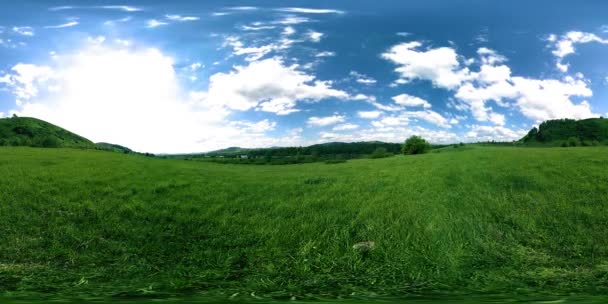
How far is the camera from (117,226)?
1327 centimetres

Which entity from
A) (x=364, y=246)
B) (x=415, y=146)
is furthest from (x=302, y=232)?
(x=415, y=146)

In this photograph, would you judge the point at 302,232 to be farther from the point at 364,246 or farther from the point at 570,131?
the point at 570,131

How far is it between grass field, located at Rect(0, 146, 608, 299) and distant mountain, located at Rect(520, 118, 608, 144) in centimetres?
11120

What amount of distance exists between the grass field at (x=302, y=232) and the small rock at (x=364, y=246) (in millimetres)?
116

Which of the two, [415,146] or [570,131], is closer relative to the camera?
[415,146]

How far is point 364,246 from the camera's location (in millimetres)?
11242

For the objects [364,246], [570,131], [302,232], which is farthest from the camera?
[570,131]

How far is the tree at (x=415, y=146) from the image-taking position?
69.3 m

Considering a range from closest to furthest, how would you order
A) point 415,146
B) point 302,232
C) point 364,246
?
point 364,246, point 302,232, point 415,146

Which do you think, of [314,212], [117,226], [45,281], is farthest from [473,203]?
[45,281]

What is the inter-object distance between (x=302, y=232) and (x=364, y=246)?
2.18 meters

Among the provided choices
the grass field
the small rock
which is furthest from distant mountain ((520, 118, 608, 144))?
the small rock

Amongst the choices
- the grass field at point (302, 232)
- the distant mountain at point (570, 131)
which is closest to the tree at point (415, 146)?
the grass field at point (302, 232)

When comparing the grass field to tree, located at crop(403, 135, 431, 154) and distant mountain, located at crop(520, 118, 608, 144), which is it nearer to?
tree, located at crop(403, 135, 431, 154)
